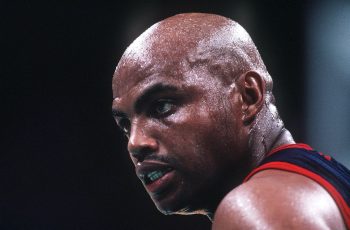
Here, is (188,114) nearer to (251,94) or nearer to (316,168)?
(251,94)

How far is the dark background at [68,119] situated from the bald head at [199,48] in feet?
7.32

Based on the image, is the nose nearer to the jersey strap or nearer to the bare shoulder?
the jersey strap

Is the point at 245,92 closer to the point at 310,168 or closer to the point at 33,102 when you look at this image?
the point at 310,168

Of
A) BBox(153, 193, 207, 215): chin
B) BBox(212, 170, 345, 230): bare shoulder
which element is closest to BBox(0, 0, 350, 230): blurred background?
BBox(153, 193, 207, 215): chin

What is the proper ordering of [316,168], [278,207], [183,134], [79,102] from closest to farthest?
[278,207]
[316,168]
[183,134]
[79,102]

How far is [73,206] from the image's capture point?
4121mm

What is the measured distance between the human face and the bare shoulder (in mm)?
370

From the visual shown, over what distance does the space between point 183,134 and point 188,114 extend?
0.17 feet

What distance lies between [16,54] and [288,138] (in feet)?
9.28

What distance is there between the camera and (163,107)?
1.50 meters

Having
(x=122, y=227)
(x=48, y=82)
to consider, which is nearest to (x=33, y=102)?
(x=48, y=82)

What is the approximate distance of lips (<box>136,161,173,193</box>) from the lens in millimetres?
1457

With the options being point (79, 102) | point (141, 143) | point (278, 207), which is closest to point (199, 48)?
point (141, 143)

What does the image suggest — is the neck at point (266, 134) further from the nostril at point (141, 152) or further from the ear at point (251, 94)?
the nostril at point (141, 152)
